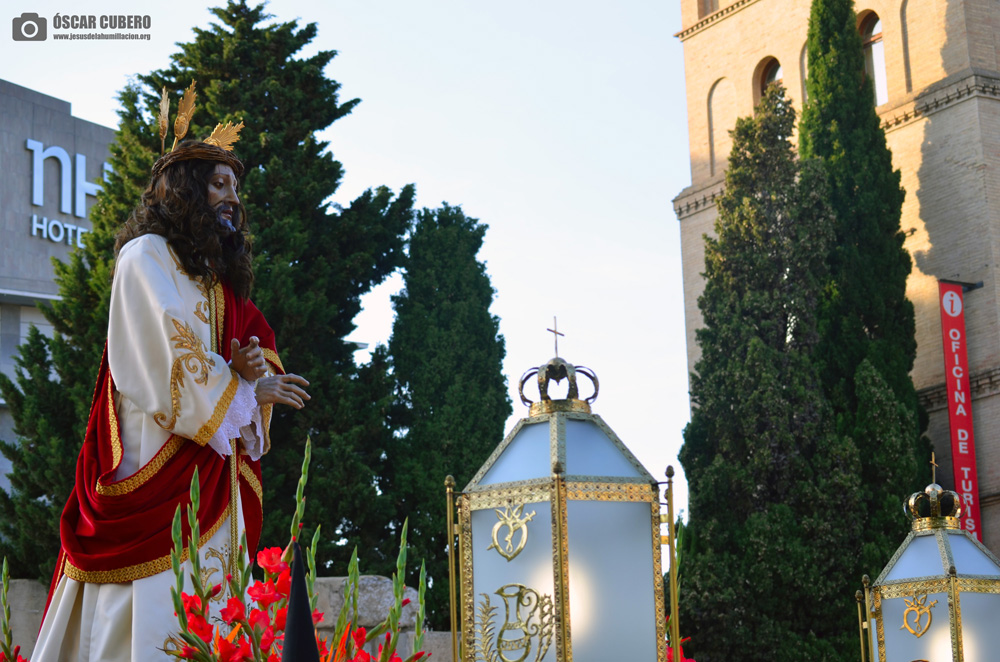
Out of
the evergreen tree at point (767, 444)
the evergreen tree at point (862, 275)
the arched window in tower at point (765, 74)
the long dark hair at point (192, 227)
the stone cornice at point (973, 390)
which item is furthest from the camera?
the arched window in tower at point (765, 74)

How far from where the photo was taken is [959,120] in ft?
74.2

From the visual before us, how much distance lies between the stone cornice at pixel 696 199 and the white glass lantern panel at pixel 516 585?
22.2 m

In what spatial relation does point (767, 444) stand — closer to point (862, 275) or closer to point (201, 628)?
point (862, 275)

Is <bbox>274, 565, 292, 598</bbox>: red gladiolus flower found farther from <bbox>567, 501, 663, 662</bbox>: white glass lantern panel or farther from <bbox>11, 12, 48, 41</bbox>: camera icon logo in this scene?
<bbox>11, 12, 48, 41</bbox>: camera icon logo

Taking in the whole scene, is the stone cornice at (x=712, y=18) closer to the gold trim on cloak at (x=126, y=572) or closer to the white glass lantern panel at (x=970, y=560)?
the white glass lantern panel at (x=970, y=560)

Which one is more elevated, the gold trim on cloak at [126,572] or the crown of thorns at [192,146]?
the crown of thorns at [192,146]

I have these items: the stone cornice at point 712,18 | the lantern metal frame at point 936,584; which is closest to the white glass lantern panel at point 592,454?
the lantern metal frame at point 936,584

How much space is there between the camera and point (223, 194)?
414 cm

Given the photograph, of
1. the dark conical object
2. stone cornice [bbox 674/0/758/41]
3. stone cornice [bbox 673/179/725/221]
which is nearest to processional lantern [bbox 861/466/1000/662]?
the dark conical object

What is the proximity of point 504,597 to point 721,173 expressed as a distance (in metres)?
22.8

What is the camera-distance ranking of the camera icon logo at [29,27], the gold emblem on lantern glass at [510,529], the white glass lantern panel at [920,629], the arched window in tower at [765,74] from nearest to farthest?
the gold emblem on lantern glass at [510,529] → the white glass lantern panel at [920,629] → the camera icon logo at [29,27] → the arched window in tower at [765,74]

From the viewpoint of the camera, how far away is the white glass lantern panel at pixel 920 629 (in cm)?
672

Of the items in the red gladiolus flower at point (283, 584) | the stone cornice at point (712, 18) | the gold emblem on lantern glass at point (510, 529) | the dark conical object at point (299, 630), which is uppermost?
the stone cornice at point (712, 18)

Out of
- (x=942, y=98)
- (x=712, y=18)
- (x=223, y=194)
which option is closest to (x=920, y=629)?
(x=223, y=194)
